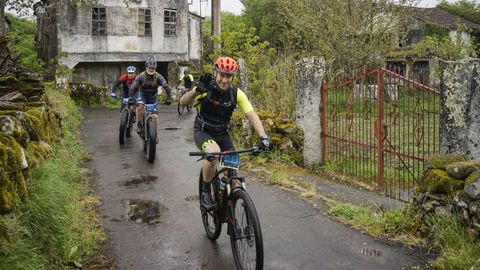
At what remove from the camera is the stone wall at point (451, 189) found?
5023mm

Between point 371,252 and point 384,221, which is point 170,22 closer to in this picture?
point 384,221

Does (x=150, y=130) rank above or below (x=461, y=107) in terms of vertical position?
below

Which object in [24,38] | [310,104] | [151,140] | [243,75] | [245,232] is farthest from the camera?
[24,38]

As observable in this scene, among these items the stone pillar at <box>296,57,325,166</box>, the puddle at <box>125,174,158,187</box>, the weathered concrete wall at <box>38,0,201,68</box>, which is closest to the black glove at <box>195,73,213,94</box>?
the puddle at <box>125,174,158,187</box>

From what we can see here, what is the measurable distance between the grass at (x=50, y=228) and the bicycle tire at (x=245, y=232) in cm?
156

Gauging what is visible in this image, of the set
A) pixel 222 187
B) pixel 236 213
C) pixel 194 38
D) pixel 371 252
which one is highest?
pixel 194 38

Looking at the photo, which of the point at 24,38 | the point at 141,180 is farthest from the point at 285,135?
the point at 24,38

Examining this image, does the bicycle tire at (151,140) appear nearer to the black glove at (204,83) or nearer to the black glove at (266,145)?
the black glove at (204,83)

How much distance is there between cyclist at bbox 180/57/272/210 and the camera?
5.29 m

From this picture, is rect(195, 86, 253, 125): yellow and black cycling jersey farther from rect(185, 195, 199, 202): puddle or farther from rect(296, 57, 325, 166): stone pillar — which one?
rect(296, 57, 325, 166): stone pillar

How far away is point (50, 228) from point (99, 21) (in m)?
26.0

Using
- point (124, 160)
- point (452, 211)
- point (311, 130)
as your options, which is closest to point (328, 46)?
point (311, 130)

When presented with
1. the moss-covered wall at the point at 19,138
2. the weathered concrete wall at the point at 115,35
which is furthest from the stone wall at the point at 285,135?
the weathered concrete wall at the point at 115,35

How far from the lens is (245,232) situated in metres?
4.56
